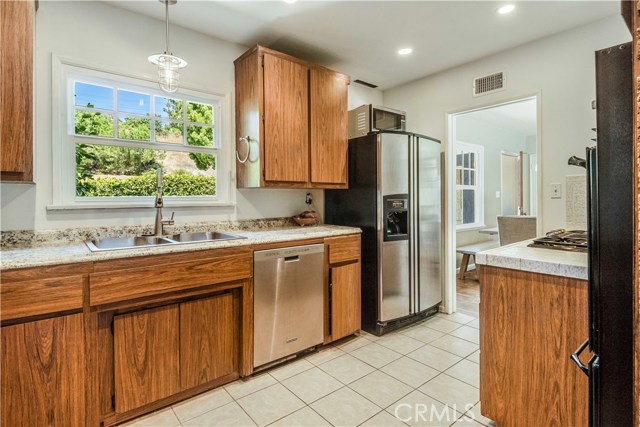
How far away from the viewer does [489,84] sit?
2.99 metres

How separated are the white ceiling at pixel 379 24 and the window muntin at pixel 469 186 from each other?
2.40 m

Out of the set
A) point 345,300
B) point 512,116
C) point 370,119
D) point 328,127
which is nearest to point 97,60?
point 328,127

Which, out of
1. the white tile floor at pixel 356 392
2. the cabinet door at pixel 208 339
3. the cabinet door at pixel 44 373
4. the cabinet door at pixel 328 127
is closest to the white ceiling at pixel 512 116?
the cabinet door at pixel 328 127

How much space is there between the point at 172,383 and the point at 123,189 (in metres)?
1.38

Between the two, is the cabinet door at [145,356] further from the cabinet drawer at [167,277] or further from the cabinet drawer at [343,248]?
the cabinet drawer at [343,248]

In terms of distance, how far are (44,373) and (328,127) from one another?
246 centimetres

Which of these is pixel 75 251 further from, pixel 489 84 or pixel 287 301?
pixel 489 84

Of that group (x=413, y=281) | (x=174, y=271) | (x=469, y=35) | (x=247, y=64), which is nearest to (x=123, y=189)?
(x=174, y=271)

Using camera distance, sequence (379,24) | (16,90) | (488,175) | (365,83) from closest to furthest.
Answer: (16,90) < (379,24) < (365,83) < (488,175)

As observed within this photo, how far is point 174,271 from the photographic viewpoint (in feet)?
5.96

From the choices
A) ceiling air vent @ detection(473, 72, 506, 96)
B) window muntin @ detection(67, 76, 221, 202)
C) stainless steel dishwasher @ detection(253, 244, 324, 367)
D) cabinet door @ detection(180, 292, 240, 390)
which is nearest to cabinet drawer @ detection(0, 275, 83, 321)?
cabinet door @ detection(180, 292, 240, 390)

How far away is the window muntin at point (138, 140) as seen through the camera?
2188 mm

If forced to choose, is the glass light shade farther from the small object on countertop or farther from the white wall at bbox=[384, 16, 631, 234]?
the white wall at bbox=[384, 16, 631, 234]

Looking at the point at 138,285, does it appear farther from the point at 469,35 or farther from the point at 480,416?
the point at 469,35
